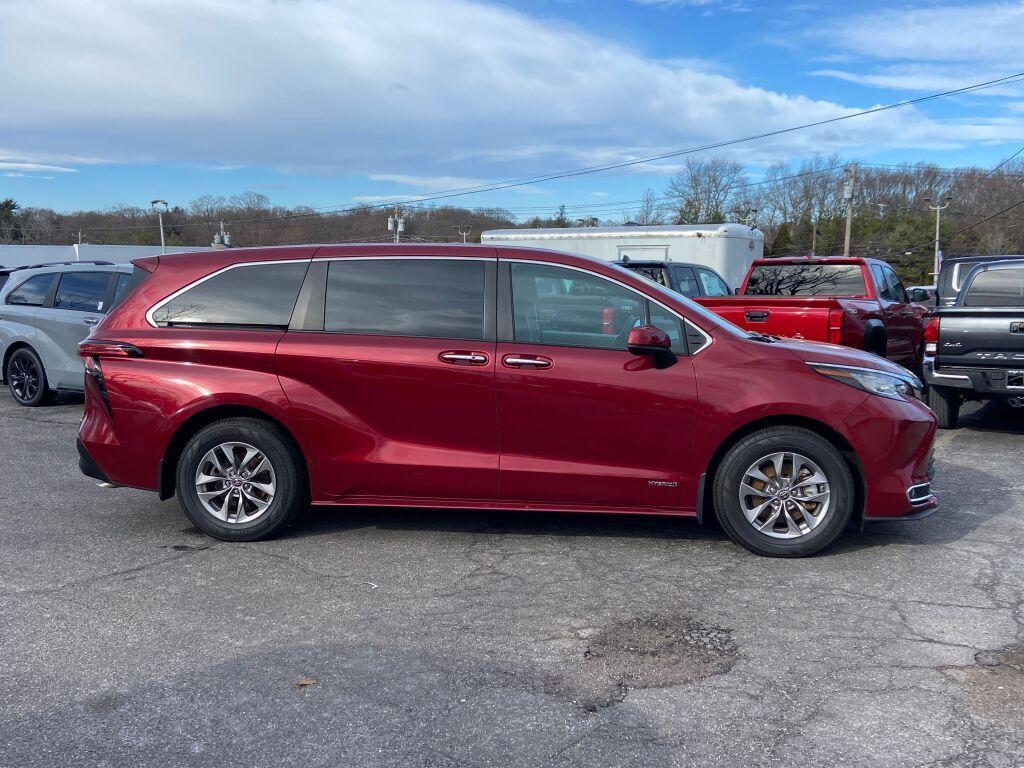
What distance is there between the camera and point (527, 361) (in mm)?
5035

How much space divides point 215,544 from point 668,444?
2.86 meters

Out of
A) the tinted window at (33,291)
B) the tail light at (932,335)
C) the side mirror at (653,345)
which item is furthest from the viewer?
the tinted window at (33,291)

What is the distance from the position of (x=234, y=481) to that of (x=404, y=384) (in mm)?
1246

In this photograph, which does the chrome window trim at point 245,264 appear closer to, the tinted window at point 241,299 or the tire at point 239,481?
the tinted window at point 241,299

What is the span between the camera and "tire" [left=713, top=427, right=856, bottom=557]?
4934 mm

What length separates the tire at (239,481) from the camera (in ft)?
17.2

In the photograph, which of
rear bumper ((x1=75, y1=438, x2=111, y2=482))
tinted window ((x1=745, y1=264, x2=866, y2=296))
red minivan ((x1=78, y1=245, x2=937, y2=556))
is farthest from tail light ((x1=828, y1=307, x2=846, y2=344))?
rear bumper ((x1=75, y1=438, x2=111, y2=482))

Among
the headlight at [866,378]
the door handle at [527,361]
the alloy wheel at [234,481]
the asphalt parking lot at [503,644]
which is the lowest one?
the asphalt parking lot at [503,644]

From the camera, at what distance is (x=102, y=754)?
3.03 m

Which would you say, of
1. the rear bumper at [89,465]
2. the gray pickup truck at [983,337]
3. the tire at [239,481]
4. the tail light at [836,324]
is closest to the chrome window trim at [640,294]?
the tire at [239,481]

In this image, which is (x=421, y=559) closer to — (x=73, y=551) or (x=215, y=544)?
(x=215, y=544)

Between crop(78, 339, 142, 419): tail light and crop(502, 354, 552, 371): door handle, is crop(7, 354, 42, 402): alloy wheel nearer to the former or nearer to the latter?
crop(78, 339, 142, 419): tail light

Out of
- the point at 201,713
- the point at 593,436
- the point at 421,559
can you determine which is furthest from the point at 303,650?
the point at 593,436

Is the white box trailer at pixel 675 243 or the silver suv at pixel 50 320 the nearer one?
the silver suv at pixel 50 320
